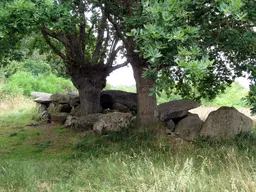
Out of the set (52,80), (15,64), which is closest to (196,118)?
(52,80)

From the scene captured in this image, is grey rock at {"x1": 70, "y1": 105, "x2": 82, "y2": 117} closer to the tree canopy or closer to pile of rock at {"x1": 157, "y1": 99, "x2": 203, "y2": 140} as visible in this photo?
pile of rock at {"x1": 157, "y1": 99, "x2": 203, "y2": 140}

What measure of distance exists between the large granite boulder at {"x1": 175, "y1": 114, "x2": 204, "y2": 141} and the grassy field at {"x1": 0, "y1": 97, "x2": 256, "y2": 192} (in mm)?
579

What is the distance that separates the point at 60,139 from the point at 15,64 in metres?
17.6

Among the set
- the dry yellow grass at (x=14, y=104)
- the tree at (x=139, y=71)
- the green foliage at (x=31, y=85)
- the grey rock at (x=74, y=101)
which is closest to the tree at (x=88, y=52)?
the tree at (x=139, y=71)

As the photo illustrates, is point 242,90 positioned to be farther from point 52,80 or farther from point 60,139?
point 60,139

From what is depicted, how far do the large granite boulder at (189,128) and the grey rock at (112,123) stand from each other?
156cm

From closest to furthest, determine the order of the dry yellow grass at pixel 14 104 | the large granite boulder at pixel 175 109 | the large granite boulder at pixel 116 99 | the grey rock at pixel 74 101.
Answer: the large granite boulder at pixel 175 109 → the large granite boulder at pixel 116 99 → the grey rock at pixel 74 101 → the dry yellow grass at pixel 14 104

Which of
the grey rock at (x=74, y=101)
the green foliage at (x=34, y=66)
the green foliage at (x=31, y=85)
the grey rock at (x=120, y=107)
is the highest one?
the green foliage at (x=34, y=66)

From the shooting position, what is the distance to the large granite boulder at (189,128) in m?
9.01

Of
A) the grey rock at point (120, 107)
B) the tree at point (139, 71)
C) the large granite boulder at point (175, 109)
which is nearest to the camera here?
the tree at point (139, 71)

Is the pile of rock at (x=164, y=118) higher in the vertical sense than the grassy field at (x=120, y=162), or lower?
higher

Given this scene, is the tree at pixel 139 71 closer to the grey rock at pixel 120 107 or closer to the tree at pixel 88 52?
the tree at pixel 88 52

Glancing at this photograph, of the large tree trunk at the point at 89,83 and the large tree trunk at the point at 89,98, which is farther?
the large tree trunk at the point at 89,98

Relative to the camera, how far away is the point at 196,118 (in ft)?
31.5
